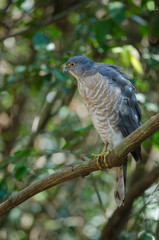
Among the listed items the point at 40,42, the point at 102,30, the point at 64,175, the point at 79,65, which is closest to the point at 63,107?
Result: the point at 79,65

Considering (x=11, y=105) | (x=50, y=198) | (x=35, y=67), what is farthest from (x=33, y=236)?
(x=35, y=67)

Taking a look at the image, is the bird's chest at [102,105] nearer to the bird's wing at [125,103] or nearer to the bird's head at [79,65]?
the bird's wing at [125,103]

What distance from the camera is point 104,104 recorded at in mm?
3270

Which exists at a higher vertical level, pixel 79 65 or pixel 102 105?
pixel 79 65

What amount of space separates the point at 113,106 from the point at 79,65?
701mm

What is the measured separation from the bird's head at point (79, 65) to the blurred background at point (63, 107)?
0.30 meters

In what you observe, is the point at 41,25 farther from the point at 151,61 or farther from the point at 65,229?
the point at 65,229

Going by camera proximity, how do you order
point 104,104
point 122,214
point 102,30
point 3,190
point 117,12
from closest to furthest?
point 3,190 < point 104,104 < point 117,12 < point 102,30 < point 122,214

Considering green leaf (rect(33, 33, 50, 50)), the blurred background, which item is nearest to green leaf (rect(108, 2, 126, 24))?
the blurred background

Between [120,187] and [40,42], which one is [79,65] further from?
[120,187]

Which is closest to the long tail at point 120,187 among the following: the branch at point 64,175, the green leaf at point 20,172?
the branch at point 64,175

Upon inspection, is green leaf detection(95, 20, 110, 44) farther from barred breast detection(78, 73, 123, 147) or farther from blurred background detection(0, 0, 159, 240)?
barred breast detection(78, 73, 123, 147)

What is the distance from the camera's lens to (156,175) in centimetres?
374

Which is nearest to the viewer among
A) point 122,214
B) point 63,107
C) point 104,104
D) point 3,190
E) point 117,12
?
point 3,190
